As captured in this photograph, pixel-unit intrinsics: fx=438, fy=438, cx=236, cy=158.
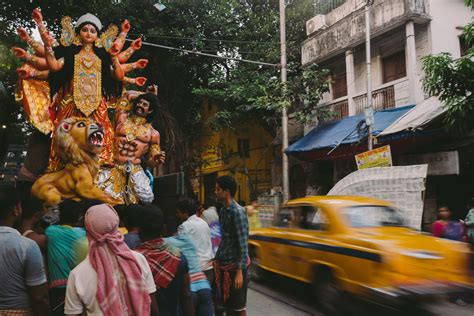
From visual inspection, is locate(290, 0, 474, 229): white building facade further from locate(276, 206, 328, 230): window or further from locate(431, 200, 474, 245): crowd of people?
locate(276, 206, 328, 230): window

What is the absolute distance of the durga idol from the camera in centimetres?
682

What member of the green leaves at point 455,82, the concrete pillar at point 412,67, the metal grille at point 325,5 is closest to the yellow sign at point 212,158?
the metal grille at point 325,5

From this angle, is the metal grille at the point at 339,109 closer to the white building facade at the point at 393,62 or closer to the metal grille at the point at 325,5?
the white building facade at the point at 393,62

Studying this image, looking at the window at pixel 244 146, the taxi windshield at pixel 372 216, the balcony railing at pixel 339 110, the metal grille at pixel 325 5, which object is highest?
the metal grille at pixel 325 5

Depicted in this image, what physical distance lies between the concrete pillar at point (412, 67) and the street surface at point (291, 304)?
7.60 meters

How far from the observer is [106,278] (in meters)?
2.32

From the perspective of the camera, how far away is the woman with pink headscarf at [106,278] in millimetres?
2297

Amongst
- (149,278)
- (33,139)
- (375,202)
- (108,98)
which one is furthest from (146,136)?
(149,278)

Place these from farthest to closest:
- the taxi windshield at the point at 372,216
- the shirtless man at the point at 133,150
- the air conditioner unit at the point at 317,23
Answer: the air conditioner unit at the point at 317,23 < the shirtless man at the point at 133,150 < the taxi windshield at the point at 372,216

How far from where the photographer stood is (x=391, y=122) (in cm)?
1252

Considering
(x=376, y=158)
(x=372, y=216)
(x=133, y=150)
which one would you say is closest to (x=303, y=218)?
(x=372, y=216)

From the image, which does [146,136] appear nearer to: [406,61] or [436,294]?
[436,294]

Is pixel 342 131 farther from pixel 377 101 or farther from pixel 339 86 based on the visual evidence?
pixel 339 86

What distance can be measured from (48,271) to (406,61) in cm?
1280
